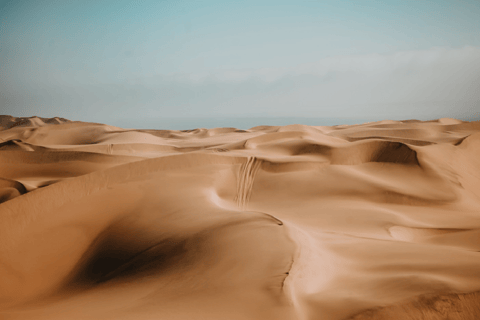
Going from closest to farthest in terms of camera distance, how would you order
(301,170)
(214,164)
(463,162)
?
(214,164)
(301,170)
(463,162)

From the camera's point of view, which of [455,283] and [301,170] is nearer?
[455,283]

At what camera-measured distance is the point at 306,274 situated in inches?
101

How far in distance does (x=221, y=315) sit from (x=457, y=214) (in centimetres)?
550

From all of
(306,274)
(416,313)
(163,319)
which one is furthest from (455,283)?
(163,319)

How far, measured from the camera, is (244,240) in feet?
10.4

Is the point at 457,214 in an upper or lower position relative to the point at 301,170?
lower

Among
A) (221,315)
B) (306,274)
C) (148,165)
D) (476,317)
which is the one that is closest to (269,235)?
(306,274)

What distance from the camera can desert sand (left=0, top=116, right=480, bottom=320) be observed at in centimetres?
227

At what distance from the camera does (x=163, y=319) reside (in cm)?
213

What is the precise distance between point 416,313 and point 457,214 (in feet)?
15.9

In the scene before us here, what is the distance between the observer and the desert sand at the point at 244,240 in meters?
2.27

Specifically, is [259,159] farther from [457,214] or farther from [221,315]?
[221,315]

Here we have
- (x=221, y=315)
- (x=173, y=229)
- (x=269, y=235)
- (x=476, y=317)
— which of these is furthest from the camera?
(x=173, y=229)

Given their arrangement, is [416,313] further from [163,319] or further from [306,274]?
[163,319]
